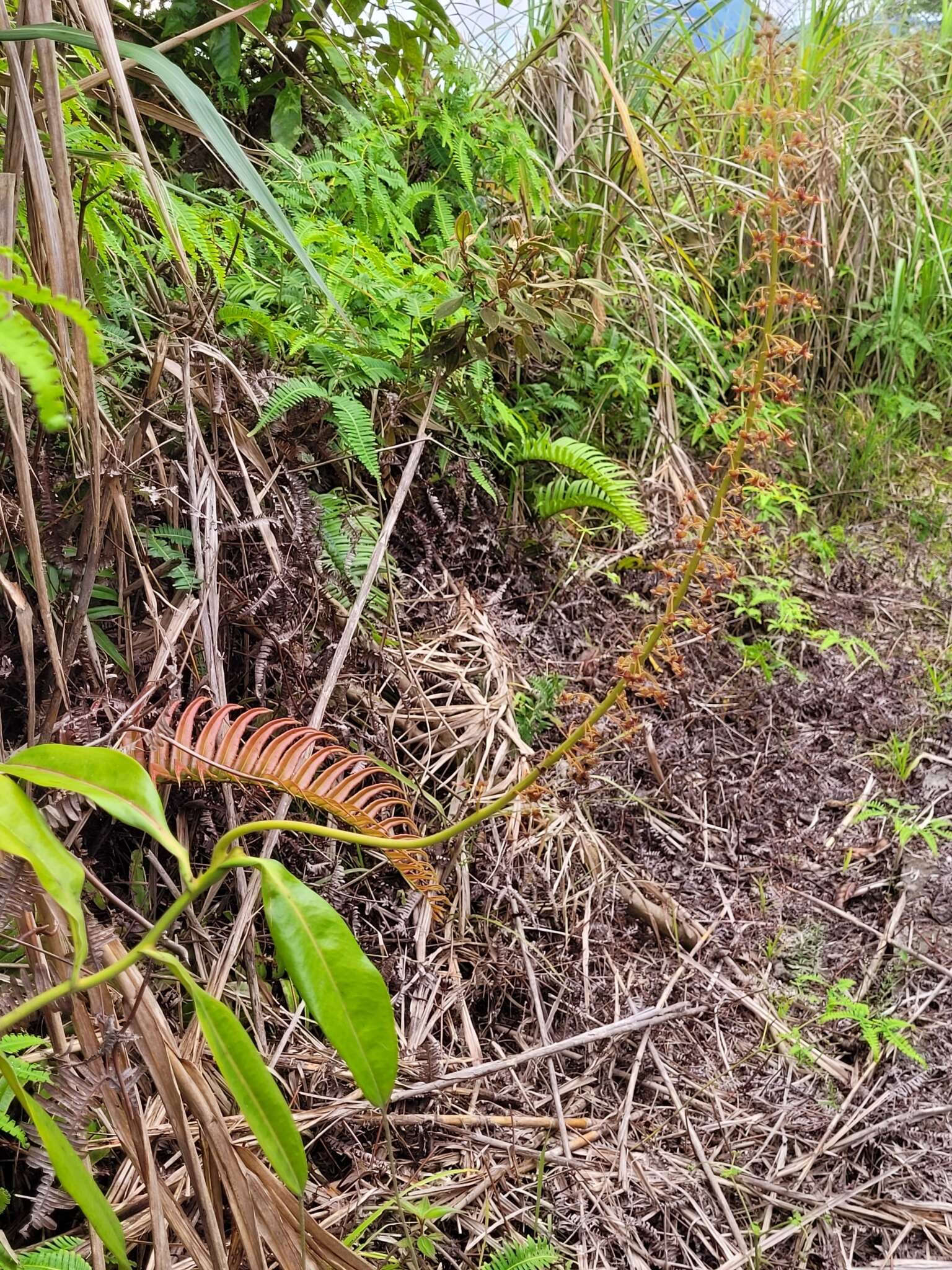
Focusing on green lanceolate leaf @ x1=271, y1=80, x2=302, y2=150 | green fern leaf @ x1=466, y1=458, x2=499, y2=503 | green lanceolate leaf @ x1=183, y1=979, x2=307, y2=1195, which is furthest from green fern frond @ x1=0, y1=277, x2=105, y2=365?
green lanceolate leaf @ x1=271, y1=80, x2=302, y2=150

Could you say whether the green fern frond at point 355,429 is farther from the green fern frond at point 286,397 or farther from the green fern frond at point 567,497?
the green fern frond at point 567,497

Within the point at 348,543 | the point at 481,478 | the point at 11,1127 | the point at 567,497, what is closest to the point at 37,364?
the point at 11,1127

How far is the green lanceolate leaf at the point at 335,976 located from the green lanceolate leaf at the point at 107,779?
77 millimetres

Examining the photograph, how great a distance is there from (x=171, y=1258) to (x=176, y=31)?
6.73 ft

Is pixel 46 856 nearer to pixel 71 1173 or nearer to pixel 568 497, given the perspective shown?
pixel 71 1173

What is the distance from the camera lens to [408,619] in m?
1.73

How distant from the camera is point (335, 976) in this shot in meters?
0.63

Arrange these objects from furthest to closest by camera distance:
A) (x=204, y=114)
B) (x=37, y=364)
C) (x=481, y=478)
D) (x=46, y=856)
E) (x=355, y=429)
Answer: (x=481, y=478) → (x=355, y=429) → (x=204, y=114) → (x=46, y=856) → (x=37, y=364)

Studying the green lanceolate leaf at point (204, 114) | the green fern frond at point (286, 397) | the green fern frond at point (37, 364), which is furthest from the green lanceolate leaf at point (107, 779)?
the green fern frond at point (286, 397)

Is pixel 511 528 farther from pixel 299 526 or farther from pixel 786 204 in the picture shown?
pixel 786 204

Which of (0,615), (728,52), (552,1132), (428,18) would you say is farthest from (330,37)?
(728,52)

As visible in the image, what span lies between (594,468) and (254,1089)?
1.59 meters

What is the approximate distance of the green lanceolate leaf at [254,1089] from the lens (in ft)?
2.07

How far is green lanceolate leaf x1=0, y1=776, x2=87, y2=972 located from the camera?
0.60 meters
